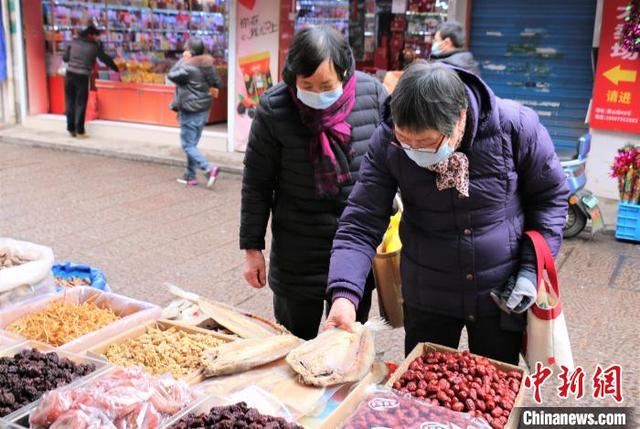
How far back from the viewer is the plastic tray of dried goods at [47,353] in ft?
6.61

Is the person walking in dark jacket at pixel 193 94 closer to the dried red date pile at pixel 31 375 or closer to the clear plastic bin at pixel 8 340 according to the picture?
the clear plastic bin at pixel 8 340

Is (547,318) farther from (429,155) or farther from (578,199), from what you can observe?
(578,199)

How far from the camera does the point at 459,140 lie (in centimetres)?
212

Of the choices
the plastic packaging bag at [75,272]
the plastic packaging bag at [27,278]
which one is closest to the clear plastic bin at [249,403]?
the plastic packaging bag at [27,278]

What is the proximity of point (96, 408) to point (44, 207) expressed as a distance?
6.05 m

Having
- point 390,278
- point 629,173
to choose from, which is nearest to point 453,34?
point 629,173

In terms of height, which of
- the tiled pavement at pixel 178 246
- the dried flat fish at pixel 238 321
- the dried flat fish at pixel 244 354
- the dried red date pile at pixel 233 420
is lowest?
the tiled pavement at pixel 178 246

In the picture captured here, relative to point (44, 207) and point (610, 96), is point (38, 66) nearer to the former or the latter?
point (44, 207)

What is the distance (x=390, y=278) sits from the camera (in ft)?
9.05

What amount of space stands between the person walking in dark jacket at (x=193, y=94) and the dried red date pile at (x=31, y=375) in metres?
6.19

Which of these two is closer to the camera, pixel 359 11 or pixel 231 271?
pixel 231 271

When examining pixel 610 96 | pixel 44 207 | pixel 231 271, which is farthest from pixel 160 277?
pixel 610 96

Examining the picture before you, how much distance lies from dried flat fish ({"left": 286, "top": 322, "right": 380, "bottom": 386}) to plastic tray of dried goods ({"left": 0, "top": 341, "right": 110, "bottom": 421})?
2.14 ft

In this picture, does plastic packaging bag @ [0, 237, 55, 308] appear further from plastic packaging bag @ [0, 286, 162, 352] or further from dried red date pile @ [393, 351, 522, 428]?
dried red date pile @ [393, 351, 522, 428]
